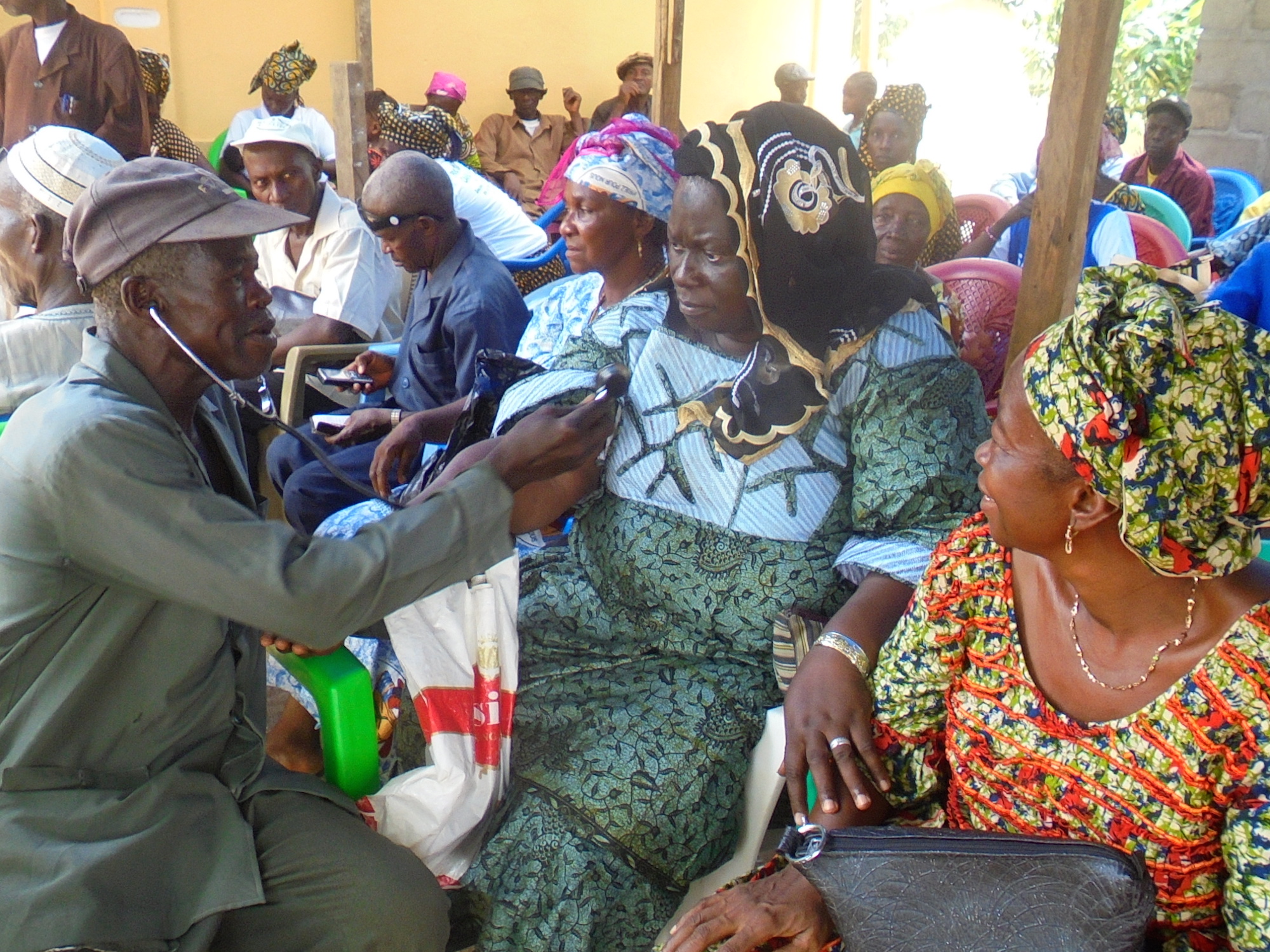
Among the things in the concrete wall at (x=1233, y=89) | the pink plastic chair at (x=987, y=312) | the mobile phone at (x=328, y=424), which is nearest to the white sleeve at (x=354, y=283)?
the mobile phone at (x=328, y=424)

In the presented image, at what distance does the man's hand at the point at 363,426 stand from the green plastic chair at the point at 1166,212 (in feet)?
14.2

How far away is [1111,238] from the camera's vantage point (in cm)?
457

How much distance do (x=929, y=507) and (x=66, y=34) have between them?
5986 millimetres

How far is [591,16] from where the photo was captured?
1105cm

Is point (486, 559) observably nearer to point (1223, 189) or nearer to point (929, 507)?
point (929, 507)

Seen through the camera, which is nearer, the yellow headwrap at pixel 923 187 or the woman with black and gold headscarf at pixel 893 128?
the yellow headwrap at pixel 923 187

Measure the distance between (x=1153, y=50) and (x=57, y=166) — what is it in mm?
14635

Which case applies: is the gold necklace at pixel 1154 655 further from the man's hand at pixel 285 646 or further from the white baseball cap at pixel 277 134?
the white baseball cap at pixel 277 134

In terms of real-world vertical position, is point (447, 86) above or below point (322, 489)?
above

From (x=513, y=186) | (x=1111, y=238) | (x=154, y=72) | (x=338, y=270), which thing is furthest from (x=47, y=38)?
(x=1111, y=238)

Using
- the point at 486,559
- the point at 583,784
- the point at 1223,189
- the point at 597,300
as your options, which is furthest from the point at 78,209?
the point at 1223,189

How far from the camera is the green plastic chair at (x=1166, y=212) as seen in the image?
5.97m

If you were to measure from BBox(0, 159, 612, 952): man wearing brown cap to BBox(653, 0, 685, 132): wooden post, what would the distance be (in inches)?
121

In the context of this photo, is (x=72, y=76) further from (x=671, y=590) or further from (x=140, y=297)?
(x=671, y=590)
